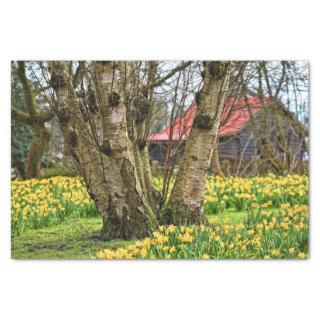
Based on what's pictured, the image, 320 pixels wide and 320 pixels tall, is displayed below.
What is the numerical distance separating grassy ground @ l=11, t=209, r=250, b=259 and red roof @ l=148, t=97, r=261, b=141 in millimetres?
558

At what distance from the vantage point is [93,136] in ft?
18.8

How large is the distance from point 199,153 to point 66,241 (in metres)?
1.02

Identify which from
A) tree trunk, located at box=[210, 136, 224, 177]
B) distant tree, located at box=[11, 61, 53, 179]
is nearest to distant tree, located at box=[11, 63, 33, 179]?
distant tree, located at box=[11, 61, 53, 179]

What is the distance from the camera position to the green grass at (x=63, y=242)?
5.71 m

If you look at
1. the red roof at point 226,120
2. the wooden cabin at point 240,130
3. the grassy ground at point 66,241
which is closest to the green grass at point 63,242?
the grassy ground at point 66,241

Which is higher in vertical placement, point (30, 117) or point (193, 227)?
point (30, 117)

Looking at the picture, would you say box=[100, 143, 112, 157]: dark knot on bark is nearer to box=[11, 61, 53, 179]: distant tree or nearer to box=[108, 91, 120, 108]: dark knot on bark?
box=[108, 91, 120, 108]: dark knot on bark

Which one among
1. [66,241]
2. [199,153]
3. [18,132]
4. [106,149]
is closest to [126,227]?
[66,241]

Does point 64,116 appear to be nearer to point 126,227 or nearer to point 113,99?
point 113,99

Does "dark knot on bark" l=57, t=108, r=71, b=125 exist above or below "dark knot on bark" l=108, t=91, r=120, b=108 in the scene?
below

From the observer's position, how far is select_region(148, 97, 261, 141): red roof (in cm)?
573

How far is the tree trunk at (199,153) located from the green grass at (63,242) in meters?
0.41

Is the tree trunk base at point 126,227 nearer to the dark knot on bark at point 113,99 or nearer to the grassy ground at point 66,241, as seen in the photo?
the grassy ground at point 66,241

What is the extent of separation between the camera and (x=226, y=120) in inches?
227
